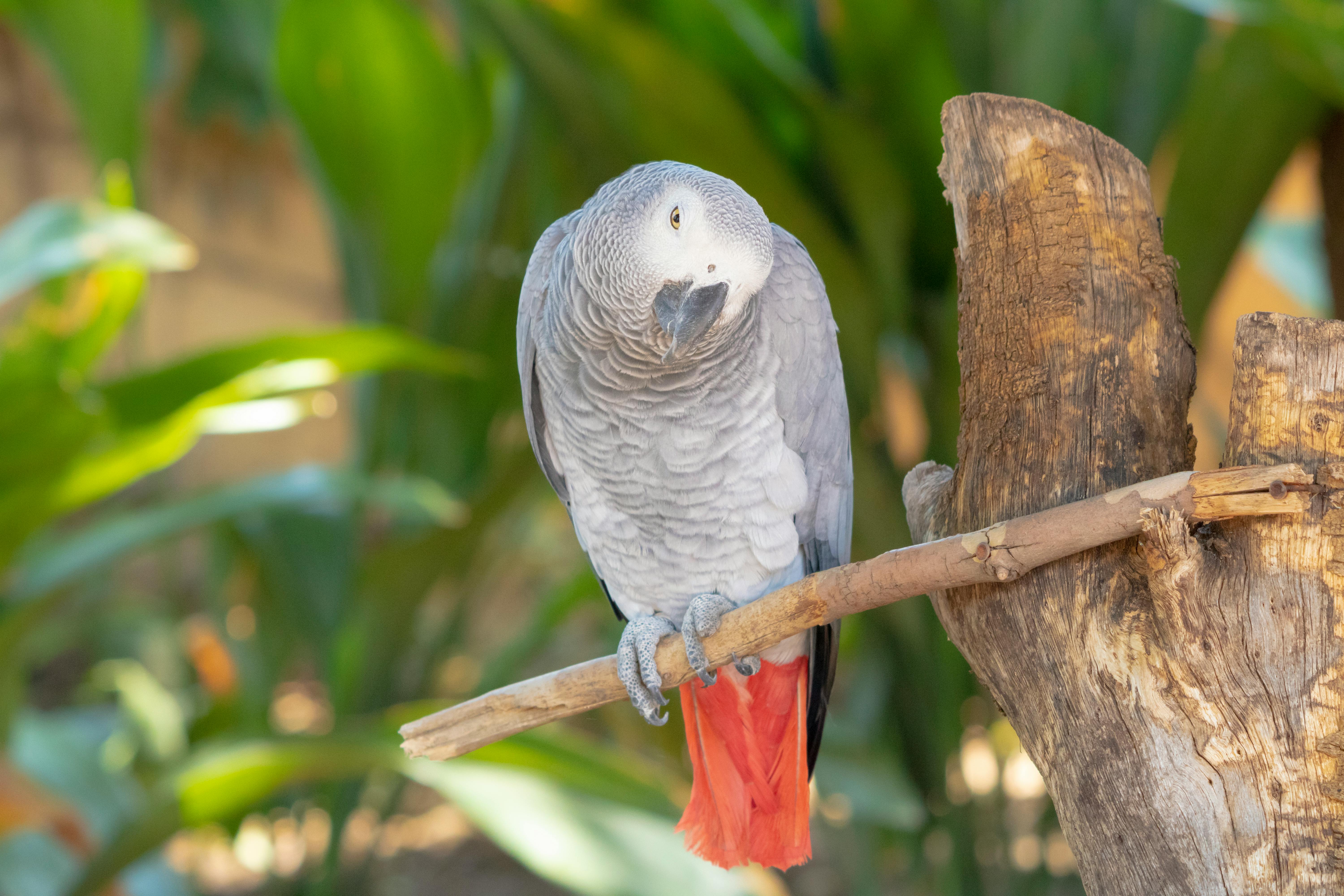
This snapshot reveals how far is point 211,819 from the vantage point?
104 centimetres

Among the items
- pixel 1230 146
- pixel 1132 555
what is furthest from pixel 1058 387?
pixel 1230 146

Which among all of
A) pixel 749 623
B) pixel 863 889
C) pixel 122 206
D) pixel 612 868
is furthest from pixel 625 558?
pixel 863 889

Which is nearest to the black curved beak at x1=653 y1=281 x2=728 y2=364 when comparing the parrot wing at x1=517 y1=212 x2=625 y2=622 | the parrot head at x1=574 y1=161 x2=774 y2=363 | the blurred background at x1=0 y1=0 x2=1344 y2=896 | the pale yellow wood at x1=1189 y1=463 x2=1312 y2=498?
the parrot head at x1=574 y1=161 x2=774 y2=363

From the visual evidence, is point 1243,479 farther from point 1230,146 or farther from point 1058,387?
point 1230,146

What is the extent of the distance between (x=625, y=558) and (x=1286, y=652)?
0.32m

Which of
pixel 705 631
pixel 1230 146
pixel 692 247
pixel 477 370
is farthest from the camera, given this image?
pixel 477 370

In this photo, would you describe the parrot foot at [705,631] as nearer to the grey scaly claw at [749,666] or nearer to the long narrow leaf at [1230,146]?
the grey scaly claw at [749,666]

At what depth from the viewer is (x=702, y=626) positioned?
0.49m

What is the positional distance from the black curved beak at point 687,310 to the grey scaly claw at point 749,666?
0.63 ft

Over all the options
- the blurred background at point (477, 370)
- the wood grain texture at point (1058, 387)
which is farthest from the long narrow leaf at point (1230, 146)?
the wood grain texture at point (1058, 387)

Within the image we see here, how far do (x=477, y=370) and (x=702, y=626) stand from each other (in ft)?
2.94

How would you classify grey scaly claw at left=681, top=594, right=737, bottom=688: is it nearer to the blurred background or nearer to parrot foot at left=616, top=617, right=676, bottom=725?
parrot foot at left=616, top=617, right=676, bottom=725

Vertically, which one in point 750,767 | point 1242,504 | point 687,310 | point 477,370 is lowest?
point 750,767

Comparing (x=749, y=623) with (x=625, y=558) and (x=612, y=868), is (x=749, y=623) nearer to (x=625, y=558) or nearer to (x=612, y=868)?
(x=625, y=558)
